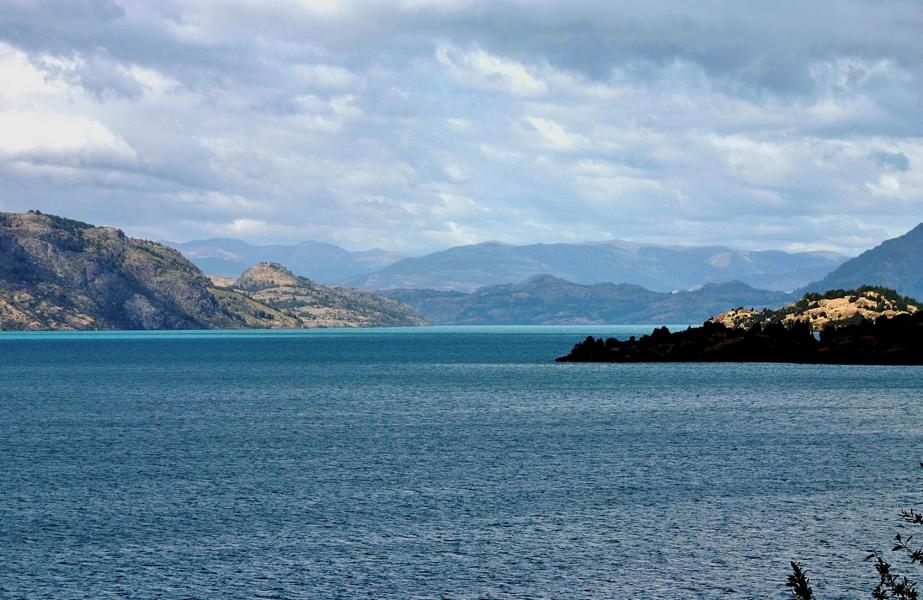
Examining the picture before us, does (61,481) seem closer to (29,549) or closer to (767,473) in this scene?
(29,549)

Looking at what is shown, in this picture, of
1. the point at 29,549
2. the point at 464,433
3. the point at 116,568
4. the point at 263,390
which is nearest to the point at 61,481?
the point at 29,549

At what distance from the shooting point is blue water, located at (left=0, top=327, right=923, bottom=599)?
148 feet

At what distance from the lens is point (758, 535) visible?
52.8m

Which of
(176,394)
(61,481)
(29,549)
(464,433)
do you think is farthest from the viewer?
(176,394)

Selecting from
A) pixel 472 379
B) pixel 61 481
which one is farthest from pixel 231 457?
pixel 472 379

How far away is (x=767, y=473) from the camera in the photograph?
7381 centimetres

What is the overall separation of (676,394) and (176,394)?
70259 millimetres

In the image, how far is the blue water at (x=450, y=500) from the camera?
44969mm

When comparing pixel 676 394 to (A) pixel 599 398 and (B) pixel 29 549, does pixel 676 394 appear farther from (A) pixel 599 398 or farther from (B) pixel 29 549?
(B) pixel 29 549

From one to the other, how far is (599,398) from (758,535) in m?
92.8

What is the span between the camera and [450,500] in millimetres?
62719

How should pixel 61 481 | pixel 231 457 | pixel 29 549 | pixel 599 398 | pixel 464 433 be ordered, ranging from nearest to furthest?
pixel 29 549
pixel 61 481
pixel 231 457
pixel 464 433
pixel 599 398

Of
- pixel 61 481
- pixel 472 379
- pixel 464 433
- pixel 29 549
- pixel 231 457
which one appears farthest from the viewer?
pixel 472 379

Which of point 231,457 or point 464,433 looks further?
point 464,433
